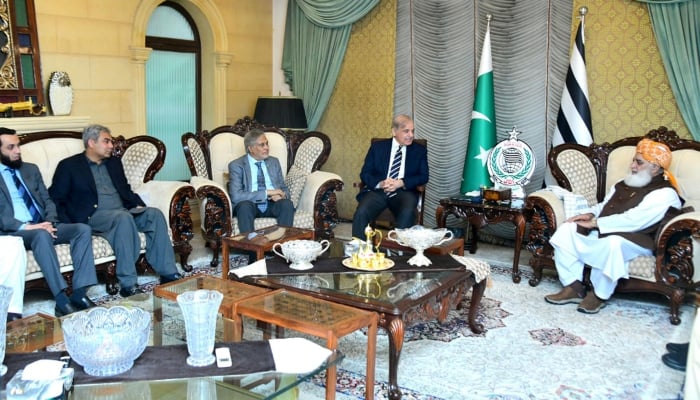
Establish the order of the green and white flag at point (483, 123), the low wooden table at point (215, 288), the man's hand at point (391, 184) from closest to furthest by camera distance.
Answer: the low wooden table at point (215, 288) → the man's hand at point (391, 184) → the green and white flag at point (483, 123)

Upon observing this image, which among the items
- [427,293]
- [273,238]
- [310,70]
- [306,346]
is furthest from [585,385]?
[310,70]

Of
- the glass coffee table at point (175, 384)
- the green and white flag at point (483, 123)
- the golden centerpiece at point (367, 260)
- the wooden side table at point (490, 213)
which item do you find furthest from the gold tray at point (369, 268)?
the green and white flag at point (483, 123)

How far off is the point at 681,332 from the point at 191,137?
377 cm

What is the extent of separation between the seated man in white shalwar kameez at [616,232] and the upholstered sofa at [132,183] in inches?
99.9

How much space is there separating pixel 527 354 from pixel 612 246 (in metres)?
1.06

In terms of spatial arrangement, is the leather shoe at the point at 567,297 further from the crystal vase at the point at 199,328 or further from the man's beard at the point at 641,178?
the crystal vase at the point at 199,328

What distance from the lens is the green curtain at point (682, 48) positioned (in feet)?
16.1

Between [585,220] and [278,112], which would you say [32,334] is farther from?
[278,112]

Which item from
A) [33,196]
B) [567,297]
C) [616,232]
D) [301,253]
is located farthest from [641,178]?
[33,196]

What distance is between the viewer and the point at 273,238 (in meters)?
4.09

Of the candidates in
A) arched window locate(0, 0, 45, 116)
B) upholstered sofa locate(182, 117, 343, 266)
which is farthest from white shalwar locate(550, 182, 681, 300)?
arched window locate(0, 0, 45, 116)

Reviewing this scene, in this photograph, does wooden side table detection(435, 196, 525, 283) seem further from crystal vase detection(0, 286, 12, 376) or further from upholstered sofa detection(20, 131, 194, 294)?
crystal vase detection(0, 286, 12, 376)

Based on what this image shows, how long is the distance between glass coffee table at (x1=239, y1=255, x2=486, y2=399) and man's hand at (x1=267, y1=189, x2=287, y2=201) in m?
1.49

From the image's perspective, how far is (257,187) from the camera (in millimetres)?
5230
